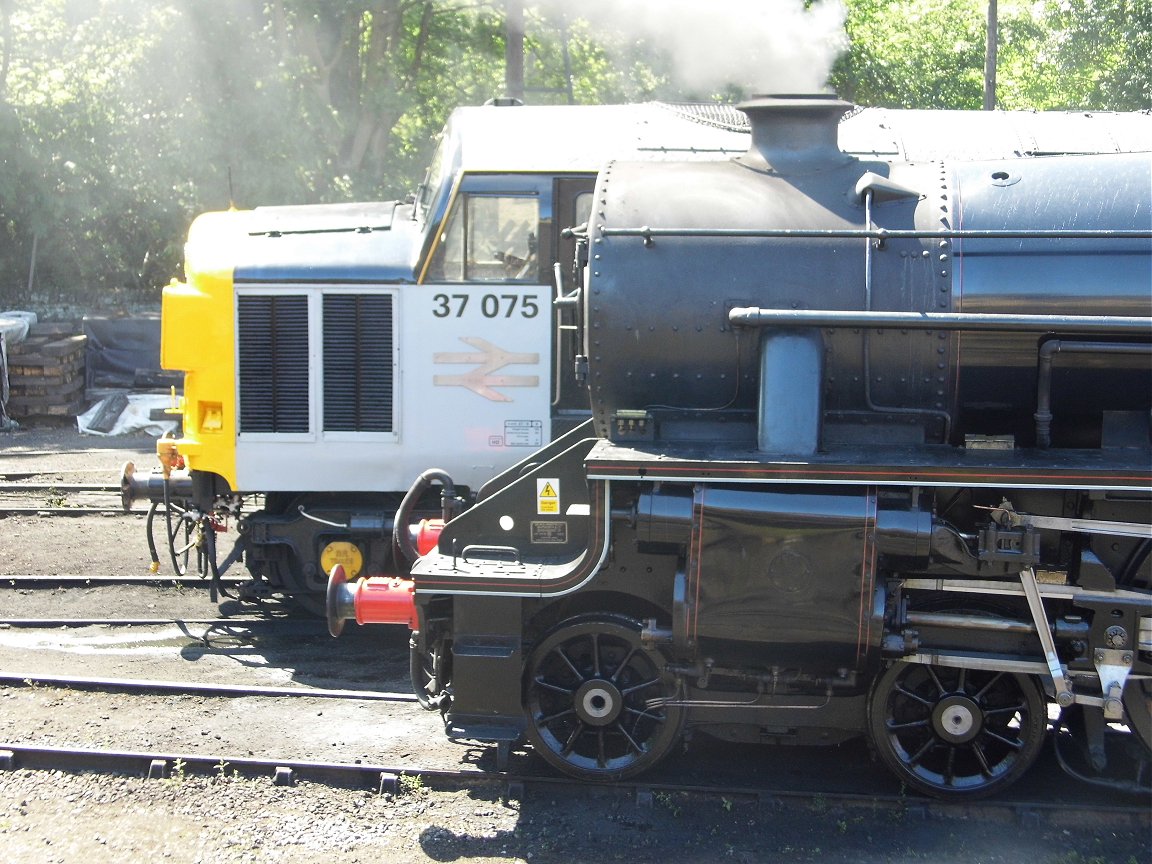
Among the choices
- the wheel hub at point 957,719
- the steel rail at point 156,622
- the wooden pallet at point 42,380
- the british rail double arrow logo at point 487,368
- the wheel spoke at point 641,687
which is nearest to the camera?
the wheel hub at point 957,719

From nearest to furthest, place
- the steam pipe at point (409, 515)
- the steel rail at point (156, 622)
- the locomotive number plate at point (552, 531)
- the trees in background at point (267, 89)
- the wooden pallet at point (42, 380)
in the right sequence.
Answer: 1. the locomotive number plate at point (552, 531)
2. the steam pipe at point (409, 515)
3. the steel rail at point (156, 622)
4. the wooden pallet at point (42, 380)
5. the trees in background at point (267, 89)

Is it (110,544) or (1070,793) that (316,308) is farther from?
(1070,793)

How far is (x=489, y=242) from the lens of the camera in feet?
24.5

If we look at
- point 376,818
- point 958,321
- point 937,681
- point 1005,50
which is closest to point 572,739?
point 376,818

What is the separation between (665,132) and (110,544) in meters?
6.04

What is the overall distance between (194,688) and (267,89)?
13.1 meters

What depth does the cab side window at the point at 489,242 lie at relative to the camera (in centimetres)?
741

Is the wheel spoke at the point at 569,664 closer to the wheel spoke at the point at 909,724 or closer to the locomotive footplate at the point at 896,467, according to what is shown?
the locomotive footplate at the point at 896,467

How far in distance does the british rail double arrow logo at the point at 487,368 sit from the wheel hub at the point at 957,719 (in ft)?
10.9

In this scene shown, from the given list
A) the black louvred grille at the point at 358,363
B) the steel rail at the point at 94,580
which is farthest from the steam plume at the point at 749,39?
the steel rail at the point at 94,580

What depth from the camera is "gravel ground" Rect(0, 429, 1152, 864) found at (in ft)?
16.3

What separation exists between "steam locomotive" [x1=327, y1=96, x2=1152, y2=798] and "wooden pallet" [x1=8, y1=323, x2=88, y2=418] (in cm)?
1308

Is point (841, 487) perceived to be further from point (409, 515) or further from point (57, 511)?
point (57, 511)

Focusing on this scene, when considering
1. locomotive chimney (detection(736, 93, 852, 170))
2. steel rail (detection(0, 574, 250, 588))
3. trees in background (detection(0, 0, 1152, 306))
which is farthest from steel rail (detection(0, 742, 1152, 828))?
trees in background (detection(0, 0, 1152, 306))
